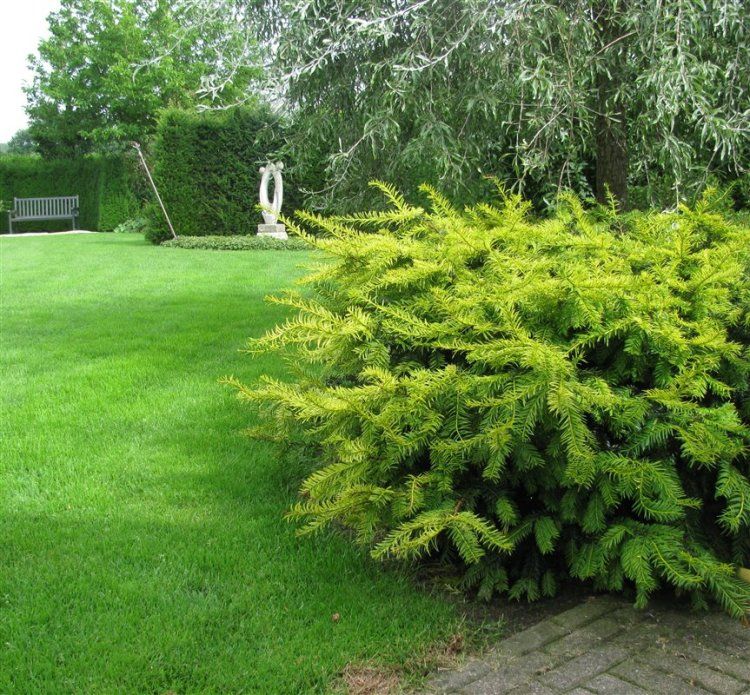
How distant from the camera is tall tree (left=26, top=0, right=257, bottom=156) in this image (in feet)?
105

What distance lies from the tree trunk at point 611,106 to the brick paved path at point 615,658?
3.55 meters

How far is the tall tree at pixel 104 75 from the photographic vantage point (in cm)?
3203

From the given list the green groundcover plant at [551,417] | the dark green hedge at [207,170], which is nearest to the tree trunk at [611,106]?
the green groundcover plant at [551,417]

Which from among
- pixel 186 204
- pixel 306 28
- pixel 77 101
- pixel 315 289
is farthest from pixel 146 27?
pixel 315 289

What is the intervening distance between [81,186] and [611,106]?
75.1ft

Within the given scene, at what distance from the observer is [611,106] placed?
5.63 m

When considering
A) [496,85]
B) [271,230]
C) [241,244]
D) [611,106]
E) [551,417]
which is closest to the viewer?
[551,417]

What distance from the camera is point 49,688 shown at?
2.29 meters

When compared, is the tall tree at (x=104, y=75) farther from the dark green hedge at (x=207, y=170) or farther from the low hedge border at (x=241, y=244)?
the low hedge border at (x=241, y=244)

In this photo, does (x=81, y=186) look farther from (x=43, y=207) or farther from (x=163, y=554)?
(x=163, y=554)

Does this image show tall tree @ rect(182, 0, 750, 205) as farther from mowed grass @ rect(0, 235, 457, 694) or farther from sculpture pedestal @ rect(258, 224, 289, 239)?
sculpture pedestal @ rect(258, 224, 289, 239)

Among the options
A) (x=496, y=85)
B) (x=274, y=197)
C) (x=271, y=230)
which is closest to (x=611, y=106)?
(x=496, y=85)

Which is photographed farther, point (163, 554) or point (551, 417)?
point (163, 554)

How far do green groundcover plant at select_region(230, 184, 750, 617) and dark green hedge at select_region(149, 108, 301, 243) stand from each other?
1426 cm
